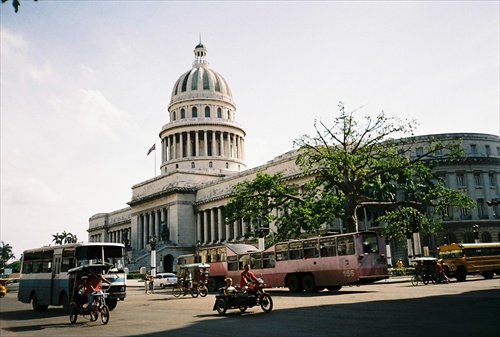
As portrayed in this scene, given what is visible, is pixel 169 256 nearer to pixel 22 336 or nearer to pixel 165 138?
pixel 165 138

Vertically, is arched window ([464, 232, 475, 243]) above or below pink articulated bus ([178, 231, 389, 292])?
above

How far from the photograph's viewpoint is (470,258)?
3300 centimetres

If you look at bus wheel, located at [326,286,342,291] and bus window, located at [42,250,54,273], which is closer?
bus window, located at [42,250,54,273]

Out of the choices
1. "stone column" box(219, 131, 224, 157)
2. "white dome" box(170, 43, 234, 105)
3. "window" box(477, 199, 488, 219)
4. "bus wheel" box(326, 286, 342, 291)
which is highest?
"white dome" box(170, 43, 234, 105)

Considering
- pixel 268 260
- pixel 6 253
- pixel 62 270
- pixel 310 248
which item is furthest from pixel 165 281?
pixel 6 253

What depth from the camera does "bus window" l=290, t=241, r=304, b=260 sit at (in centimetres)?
2945

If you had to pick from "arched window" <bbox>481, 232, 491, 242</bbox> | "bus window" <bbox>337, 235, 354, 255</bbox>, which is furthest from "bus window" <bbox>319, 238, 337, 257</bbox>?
"arched window" <bbox>481, 232, 491, 242</bbox>

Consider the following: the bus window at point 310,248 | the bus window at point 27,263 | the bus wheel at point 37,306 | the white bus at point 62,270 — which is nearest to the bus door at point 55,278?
the white bus at point 62,270

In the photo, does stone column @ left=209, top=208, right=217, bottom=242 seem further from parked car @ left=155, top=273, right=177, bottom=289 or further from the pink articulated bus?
the pink articulated bus

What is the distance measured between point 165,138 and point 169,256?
100 ft

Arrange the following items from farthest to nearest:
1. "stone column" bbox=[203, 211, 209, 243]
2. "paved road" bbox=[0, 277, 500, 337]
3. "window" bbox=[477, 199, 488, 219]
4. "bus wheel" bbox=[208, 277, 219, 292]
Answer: "stone column" bbox=[203, 211, 209, 243] → "window" bbox=[477, 199, 488, 219] → "bus wheel" bbox=[208, 277, 219, 292] → "paved road" bbox=[0, 277, 500, 337]

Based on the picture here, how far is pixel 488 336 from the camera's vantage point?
10812mm

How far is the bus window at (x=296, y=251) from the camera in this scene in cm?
2945

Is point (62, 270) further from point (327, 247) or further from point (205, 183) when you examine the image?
point (205, 183)
